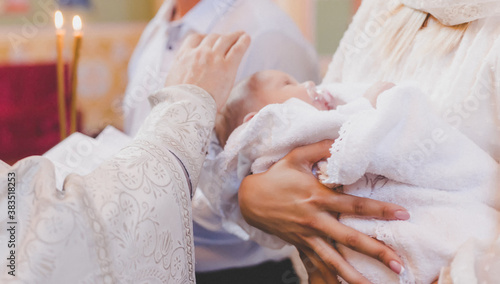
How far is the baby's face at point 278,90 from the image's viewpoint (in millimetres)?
1075

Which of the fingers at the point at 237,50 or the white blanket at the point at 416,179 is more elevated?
the fingers at the point at 237,50

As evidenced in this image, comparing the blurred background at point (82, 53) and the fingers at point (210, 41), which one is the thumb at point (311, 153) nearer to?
the fingers at point (210, 41)

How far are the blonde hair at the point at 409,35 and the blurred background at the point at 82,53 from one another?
2.26m

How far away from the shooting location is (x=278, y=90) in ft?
3.59

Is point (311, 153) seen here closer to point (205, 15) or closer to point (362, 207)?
point (362, 207)

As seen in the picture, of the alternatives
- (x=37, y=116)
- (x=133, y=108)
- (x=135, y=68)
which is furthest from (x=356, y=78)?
(x=37, y=116)

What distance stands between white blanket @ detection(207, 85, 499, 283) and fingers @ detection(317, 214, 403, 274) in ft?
0.06

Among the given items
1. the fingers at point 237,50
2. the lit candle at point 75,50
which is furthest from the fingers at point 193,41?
the lit candle at point 75,50

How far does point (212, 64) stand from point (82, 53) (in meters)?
4.51

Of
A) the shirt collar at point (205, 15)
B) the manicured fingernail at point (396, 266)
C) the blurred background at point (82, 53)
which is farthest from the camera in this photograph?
the blurred background at point (82, 53)

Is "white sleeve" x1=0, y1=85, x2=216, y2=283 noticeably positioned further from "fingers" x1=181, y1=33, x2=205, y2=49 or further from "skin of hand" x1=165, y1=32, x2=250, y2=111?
"fingers" x1=181, y1=33, x2=205, y2=49

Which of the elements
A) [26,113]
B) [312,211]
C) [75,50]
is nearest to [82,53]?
[26,113]

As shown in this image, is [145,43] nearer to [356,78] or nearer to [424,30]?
[356,78]

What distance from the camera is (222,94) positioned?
1.03 m
